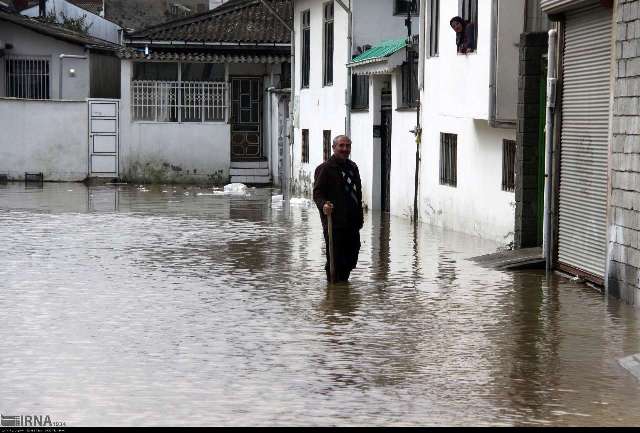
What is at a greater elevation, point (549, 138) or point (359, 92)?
point (359, 92)

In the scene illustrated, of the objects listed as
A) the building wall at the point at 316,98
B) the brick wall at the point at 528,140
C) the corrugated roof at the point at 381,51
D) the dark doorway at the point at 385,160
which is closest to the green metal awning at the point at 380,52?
the corrugated roof at the point at 381,51

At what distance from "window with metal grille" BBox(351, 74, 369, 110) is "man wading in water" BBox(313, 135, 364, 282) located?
542 inches

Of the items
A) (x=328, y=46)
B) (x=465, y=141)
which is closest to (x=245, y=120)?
(x=328, y=46)

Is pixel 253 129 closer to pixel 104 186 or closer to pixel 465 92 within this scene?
pixel 104 186

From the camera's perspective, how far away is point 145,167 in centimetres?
3975

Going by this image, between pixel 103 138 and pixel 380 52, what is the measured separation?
577 inches

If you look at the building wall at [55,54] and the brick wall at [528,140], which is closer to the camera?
the brick wall at [528,140]

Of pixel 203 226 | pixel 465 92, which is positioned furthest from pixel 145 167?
pixel 465 92

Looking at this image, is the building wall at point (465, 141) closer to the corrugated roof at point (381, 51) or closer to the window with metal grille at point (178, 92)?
the corrugated roof at point (381, 51)

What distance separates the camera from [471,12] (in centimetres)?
2156

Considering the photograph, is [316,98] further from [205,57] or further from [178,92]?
[178,92]

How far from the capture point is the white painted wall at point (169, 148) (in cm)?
3962

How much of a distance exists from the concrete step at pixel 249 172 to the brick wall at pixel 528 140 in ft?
72.8

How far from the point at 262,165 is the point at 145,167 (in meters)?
3.37
